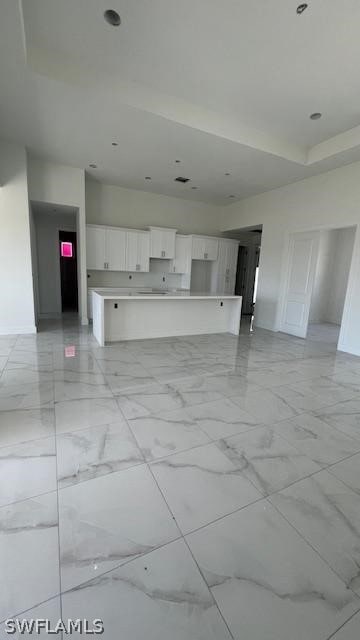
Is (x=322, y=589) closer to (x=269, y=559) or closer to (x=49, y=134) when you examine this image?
(x=269, y=559)

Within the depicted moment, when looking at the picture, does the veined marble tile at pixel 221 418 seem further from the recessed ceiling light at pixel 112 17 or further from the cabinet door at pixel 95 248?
the cabinet door at pixel 95 248

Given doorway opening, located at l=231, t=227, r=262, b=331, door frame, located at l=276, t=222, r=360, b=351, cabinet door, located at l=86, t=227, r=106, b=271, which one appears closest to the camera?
door frame, located at l=276, t=222, r=360, b=351

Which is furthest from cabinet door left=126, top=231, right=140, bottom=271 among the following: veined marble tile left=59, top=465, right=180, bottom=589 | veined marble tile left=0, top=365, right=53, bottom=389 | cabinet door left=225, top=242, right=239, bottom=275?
veined marble tile left=59, top=465, right=180, bottom=589

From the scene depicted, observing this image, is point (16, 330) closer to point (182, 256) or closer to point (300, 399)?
point (182, 256)

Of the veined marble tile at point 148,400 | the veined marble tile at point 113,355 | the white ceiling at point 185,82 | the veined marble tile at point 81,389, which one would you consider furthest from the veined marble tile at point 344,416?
the white ceiling at point 185,82

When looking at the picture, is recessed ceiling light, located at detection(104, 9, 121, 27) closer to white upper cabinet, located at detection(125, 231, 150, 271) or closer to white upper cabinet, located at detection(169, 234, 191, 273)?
white upper cabinet, located at detection(125, 231, 150, 271)

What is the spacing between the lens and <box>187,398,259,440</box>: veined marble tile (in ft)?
7.26

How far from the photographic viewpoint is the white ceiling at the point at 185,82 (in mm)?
2373

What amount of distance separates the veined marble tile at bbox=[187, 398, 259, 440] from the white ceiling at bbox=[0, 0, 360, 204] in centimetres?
355

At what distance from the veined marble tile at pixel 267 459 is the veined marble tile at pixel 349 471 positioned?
0.13 metres

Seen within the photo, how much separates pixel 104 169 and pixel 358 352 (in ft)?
19.6

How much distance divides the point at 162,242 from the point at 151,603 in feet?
21.7

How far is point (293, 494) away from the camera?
1615 mm

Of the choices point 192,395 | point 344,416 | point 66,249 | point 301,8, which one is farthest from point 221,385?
point 66,249
